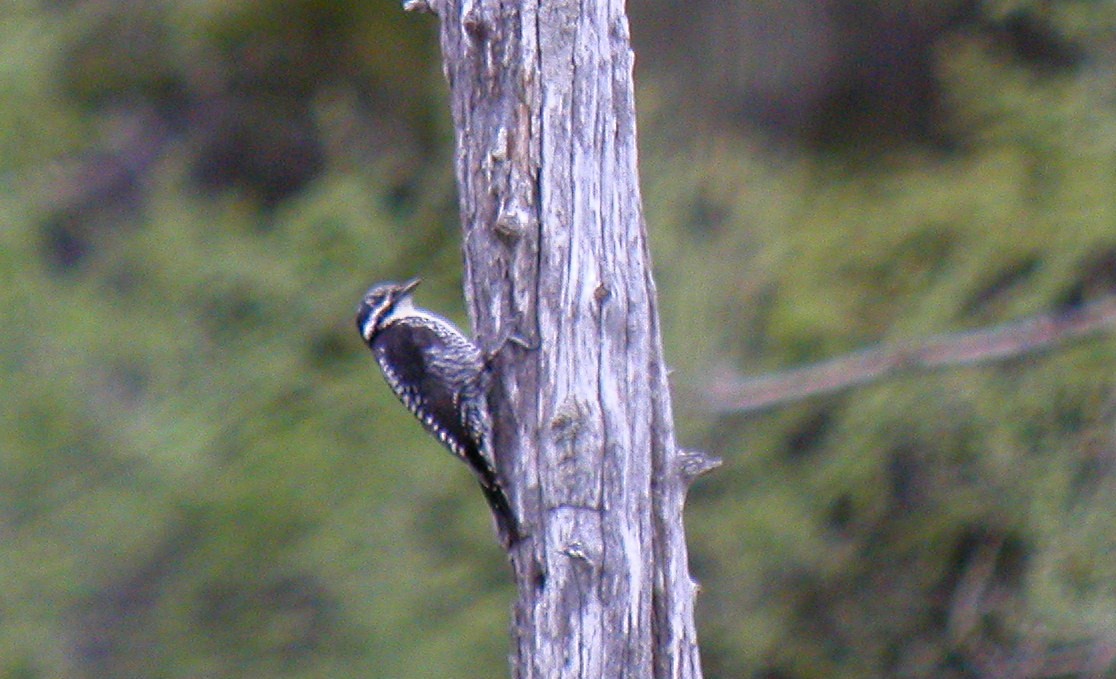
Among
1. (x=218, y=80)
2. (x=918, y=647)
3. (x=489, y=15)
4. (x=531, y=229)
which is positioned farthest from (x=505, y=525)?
(x=218, y=80)

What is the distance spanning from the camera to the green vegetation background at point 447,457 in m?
8.09

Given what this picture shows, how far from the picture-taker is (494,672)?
9031mm

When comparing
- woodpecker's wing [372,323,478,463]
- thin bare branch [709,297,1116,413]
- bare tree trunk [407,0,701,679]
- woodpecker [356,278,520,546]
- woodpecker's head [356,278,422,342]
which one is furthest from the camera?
thin bare branch [709,297,1116,413]

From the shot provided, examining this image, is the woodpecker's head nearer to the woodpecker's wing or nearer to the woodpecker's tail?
the woodpecker's wing

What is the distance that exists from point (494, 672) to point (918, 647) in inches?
94.4

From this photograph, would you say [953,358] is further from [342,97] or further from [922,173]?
[342,97]

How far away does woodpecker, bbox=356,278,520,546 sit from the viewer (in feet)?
13.5

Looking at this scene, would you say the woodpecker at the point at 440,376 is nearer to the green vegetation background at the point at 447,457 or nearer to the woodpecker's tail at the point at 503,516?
the woodpecker's tail at the point at 503,516

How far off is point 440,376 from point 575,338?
1.22 m

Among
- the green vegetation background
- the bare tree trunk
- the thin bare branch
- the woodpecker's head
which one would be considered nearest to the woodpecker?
the woodpecker's head

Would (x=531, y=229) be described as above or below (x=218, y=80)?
below

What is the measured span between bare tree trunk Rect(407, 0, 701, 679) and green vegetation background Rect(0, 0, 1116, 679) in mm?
4247

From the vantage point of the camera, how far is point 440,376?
5004 millimetres

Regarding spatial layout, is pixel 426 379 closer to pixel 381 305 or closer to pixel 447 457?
pixel 381 305
